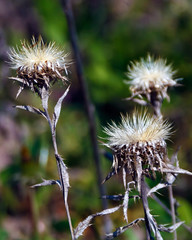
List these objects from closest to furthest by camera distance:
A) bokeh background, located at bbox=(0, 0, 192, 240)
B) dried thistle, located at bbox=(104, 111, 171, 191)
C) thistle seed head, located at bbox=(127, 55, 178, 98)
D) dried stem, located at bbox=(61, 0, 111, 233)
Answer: dried thistle, located at bbox=(104, 111, 171, 191)
thistle seed head, located at bbox=(127, 55, 178, 98)
dried stem, located at bbox=(61, 0, 111, 233)
bokeh background, located at bbox=(0, 0, 192, 240)

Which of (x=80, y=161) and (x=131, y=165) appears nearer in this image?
(x=131, y=165)

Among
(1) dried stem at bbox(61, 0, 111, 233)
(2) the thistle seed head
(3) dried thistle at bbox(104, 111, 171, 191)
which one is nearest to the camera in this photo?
(3) dried thistle at bbox(104, 111, 171, 191)

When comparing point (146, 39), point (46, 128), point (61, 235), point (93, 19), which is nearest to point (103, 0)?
point (93, 19)

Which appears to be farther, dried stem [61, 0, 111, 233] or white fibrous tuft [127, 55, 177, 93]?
dried stem [61, 0, 111, 233]

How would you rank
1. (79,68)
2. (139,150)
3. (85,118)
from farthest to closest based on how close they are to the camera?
1. (85,118)
2. (79,68)
3. (139,150)

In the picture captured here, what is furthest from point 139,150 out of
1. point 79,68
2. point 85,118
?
point 85,118

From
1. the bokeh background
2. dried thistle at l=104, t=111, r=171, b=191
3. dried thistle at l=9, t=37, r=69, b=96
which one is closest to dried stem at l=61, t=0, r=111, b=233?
the bokeh background

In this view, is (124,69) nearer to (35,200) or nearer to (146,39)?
(146,39)

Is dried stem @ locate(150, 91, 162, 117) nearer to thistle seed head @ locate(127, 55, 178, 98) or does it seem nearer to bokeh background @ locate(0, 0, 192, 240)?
thistle seed head @ locate(127, 55, 178, 98)

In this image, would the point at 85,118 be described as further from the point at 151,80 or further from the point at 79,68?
the point at 151,80
